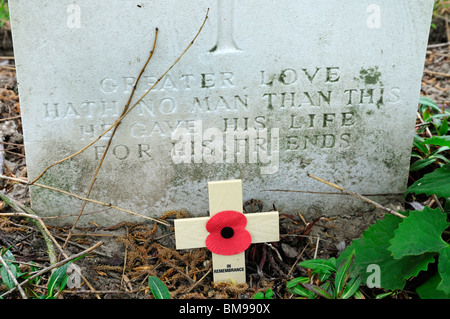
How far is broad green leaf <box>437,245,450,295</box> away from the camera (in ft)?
6.07

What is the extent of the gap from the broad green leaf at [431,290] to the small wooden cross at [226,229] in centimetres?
66

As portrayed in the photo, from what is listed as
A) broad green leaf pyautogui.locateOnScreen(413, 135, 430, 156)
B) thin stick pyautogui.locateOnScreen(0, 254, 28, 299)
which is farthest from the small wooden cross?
broad green leaf pyautogui.locateOnScreen(413, 135, 430, 156)

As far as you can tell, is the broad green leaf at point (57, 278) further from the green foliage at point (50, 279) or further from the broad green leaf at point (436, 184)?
the broad green leaf at point (436, 184)

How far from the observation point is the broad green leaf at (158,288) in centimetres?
211

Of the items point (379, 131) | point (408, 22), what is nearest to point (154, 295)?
point (379, 131)

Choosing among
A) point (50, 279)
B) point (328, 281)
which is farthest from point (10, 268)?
point (328, 281)

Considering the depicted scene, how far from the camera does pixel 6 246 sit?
2.51 metres

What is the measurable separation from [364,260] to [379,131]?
84 cm

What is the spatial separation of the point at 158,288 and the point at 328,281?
0.76 metres

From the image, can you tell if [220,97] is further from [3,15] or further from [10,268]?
[3,15]

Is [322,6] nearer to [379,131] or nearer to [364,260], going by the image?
[379,131]

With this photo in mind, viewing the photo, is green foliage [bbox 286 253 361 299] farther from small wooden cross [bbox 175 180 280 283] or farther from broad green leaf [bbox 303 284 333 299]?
small wooden cross [bbox 175 180 280 283]

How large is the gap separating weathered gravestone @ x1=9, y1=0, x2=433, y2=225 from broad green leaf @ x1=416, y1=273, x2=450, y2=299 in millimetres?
765

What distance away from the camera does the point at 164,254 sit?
249cm
